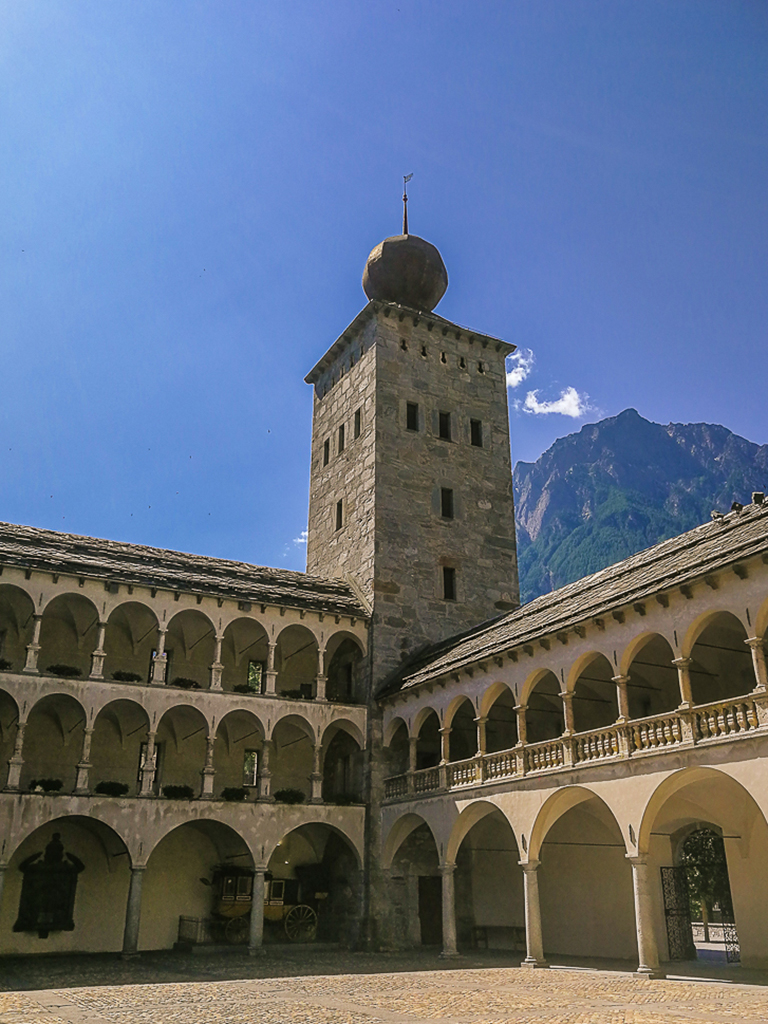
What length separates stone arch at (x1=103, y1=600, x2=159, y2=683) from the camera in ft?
97.4

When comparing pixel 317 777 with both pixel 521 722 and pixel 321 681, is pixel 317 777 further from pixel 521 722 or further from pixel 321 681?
pixel 521 722

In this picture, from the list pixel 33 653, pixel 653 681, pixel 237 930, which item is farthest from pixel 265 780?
pixel 653 681

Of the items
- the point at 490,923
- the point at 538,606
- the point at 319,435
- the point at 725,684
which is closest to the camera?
the point at 725,684

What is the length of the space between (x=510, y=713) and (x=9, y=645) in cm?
1587

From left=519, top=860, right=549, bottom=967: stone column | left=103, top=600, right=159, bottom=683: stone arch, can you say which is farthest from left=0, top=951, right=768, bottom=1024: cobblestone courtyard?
left=103, top=600, right=159, bottom=683: stone arch

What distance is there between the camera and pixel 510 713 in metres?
29.4

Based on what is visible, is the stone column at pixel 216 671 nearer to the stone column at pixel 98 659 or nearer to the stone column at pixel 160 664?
the stone column at pixel 160 664

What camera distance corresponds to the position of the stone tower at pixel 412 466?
33000 mm

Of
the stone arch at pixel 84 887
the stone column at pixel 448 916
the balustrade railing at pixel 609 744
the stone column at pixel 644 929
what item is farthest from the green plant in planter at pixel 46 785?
the stone column at pixel 644 929

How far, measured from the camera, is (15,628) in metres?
28.1

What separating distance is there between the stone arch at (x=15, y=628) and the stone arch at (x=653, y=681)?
1780 centimetres

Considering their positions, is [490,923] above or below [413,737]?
below

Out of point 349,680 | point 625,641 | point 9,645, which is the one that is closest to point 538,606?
point 625,641

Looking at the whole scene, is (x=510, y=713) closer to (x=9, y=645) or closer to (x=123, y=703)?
(x=123, y=703)
